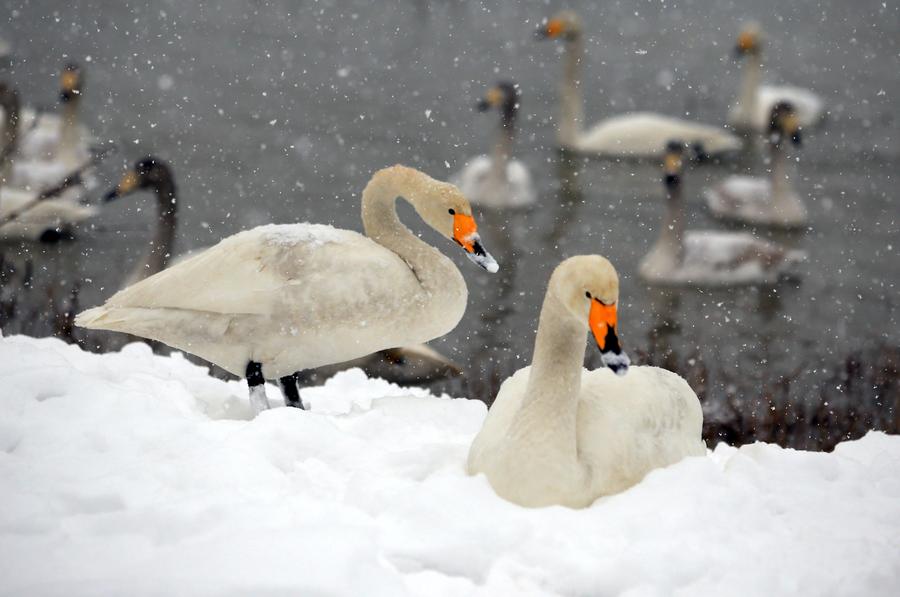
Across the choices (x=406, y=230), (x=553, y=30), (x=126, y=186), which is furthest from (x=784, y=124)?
(x=406, y=230)

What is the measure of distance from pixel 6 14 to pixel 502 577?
18.9 m

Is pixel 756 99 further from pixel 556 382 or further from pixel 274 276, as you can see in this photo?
pixel 556 382

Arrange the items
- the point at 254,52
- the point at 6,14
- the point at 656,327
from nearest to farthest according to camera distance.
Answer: the point at 656,327
the point at 254,52
the point at 6,14

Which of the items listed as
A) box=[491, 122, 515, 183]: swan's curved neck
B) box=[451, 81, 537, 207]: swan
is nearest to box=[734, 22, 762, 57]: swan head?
box=[491, 122, 515, 183]: swan's curved neck

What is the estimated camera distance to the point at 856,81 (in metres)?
19.8

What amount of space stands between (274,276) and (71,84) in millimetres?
9505

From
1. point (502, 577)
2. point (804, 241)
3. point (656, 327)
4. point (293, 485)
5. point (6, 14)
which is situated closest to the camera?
point (502, 577)

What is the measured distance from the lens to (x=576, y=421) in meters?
4.86

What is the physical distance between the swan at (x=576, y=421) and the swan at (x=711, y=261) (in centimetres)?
704

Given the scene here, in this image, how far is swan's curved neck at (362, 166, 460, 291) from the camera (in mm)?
6270

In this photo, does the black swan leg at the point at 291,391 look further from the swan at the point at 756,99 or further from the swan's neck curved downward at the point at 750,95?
the swan's neck curved downward at the point at 750,95

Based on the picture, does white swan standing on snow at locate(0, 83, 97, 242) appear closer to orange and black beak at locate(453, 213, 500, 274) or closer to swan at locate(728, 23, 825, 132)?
orange and black beak at locate(453, 213, 500, 274)

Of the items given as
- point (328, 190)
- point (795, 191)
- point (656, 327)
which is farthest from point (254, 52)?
point (656, 327)

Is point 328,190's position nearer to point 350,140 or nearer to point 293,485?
point 350,140
